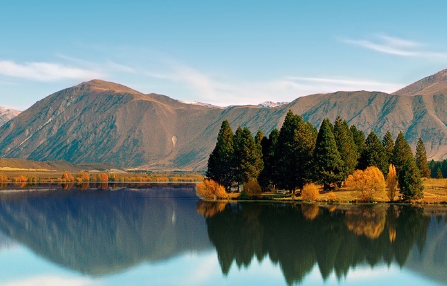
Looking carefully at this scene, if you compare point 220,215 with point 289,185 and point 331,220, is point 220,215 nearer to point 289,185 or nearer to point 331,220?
point 331,220

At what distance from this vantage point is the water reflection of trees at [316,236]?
53.0 metres

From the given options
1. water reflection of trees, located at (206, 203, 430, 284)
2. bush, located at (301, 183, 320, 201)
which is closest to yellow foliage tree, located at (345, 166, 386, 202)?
bush, located at (301, 183, 320, 201)

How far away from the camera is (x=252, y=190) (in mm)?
116688

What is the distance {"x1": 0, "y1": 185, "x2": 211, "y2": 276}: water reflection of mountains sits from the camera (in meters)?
57.3

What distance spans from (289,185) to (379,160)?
23.9 m

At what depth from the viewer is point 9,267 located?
2026 inches

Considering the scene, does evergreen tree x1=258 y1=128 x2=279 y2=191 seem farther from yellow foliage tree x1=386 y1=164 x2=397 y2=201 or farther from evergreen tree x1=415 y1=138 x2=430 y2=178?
evergreen tree x1=415 y1=138 x2=430 y2=178

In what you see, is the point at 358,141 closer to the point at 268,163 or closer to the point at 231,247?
the point at 268,163

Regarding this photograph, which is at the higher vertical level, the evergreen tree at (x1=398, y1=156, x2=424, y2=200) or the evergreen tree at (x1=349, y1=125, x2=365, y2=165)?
the evergreen tree at (x1=349, y1=125, x2=365, y2=165)

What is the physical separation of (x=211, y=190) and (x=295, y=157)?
22103mm

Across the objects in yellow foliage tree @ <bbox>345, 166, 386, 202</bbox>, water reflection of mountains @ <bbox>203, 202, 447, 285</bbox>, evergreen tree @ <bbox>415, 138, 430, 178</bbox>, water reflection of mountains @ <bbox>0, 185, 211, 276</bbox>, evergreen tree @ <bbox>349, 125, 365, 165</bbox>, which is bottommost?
water reflection of mountains @ <bbox>0, 185, 211, 276</bbox>

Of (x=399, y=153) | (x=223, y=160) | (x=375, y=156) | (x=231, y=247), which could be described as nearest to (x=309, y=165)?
(x=375, y=156)

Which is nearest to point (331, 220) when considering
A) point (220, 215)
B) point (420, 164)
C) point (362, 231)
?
point (362, 231)

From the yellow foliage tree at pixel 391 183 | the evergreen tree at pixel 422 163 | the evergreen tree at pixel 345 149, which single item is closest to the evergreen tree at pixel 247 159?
the evergreen tree at pixel 345 149
